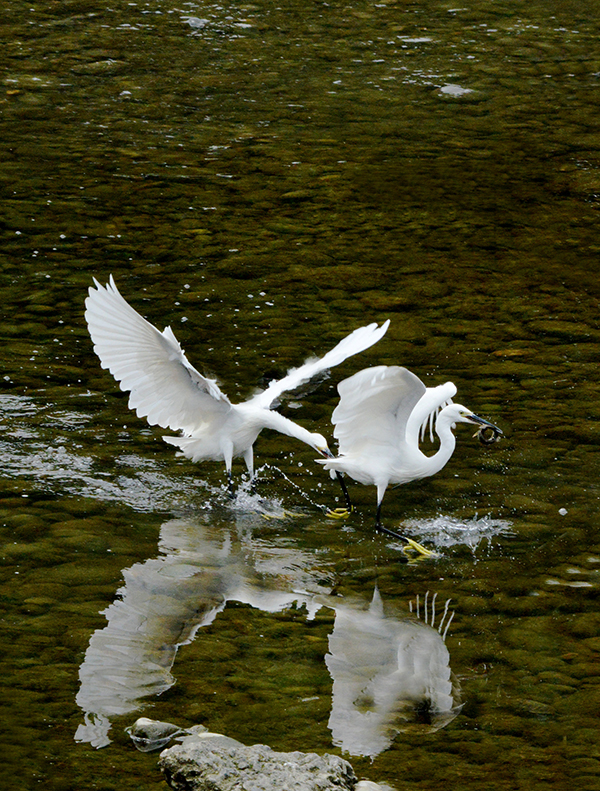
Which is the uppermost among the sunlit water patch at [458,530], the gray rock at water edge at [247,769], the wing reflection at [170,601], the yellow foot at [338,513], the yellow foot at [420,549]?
the gray rock at water edge at [247,769]

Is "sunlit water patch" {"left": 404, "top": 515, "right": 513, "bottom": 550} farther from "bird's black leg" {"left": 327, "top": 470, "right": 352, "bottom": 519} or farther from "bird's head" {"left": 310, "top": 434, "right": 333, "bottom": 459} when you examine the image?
"bird's head" {"left": 310, "top": 434, "right": 333, "bottom": 459}

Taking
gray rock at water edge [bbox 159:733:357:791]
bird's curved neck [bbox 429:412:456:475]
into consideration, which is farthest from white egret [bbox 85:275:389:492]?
gray rock at water edge [bbox 159:733:357:791]

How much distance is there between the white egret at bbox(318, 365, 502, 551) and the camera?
6051 mm

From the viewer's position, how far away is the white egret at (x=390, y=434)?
19.9ft

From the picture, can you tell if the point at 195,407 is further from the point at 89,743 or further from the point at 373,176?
the point at 373,176

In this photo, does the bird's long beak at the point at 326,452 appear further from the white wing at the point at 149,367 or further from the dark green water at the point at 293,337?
the white wing at the point at 149,367

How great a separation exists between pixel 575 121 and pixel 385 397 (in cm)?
829

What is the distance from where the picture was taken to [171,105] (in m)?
13.2

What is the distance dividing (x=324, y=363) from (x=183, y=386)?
83 centimetres

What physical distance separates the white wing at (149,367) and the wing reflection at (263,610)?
0.74m

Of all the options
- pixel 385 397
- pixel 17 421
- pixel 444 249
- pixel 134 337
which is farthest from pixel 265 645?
pixel 444 249

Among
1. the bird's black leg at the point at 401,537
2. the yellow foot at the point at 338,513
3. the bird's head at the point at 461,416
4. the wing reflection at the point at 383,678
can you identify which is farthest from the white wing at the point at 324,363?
the wing reflection at the point at 383,678

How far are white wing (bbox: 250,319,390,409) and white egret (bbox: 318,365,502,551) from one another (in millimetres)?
352

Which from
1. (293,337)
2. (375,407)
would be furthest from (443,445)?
(293,337)
